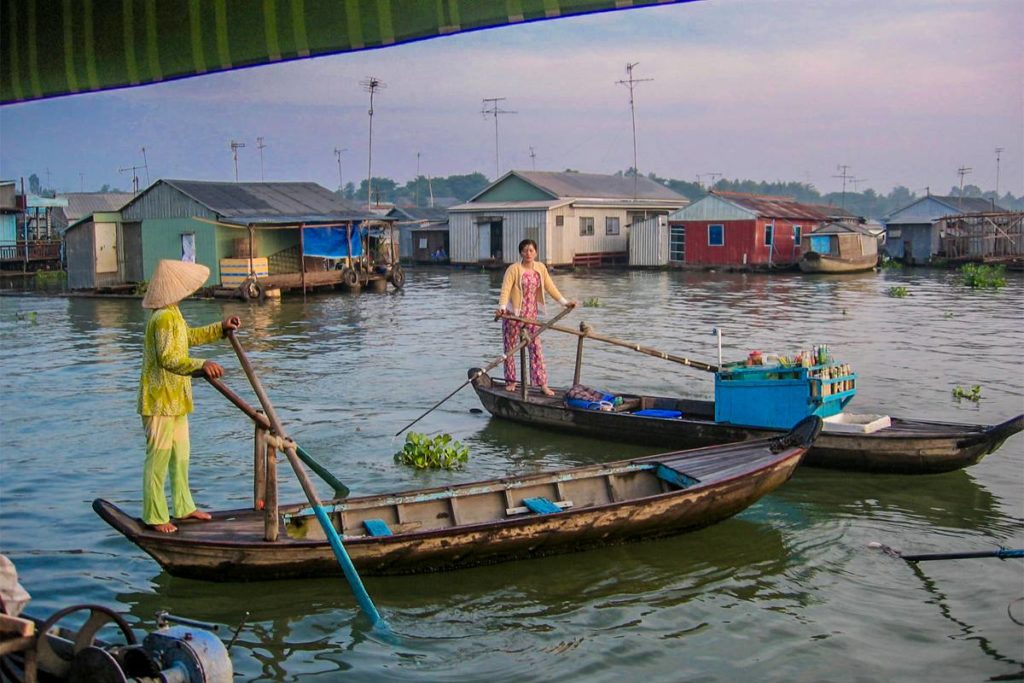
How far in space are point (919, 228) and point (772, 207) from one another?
7012mm

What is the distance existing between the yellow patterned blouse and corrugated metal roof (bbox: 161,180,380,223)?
21.3 m

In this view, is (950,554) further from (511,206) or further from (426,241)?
(426,241)

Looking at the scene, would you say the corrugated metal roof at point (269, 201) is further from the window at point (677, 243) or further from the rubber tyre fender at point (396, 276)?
the window at point (677, 243)

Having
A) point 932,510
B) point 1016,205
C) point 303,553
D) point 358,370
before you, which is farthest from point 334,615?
point 1016,205

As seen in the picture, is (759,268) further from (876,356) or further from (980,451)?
(980,451)

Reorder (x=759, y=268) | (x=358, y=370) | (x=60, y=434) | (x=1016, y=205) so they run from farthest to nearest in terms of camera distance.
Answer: (x=1016, y=205), (x=759, y=268), (x=358, y=370), (x=60, y=434)

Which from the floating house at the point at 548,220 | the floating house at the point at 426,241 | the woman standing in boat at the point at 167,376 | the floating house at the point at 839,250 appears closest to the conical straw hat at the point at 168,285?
the woman standing in boat at the point at 167,376

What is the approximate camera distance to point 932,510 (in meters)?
8.22

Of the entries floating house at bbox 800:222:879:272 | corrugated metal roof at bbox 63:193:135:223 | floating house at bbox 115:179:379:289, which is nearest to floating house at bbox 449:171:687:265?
floating house at bbox 800:222:879:272

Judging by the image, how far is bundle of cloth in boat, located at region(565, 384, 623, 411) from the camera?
10435mm

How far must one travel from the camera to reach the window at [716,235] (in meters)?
36.8

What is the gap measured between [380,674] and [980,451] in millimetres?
5617

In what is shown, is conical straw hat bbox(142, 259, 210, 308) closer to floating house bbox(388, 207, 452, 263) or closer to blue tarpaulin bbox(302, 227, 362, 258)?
blue tarpaulin bbox(302, 227, 362, 258)

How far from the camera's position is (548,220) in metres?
37.0
